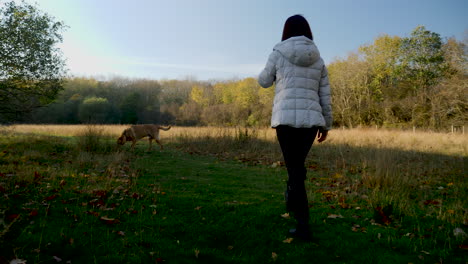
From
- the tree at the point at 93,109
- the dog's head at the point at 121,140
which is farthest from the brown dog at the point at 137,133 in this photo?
the tree at the point at 93,109

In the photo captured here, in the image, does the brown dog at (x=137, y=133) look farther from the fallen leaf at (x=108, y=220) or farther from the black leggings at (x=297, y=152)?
the black leggings at (x=297, y=152)

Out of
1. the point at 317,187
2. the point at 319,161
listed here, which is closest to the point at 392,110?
the point at 319,161

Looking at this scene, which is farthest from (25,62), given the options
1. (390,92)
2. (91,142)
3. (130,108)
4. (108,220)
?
(130,108)

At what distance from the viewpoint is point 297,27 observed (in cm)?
291

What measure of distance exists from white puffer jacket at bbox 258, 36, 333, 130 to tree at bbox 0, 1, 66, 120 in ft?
34.4

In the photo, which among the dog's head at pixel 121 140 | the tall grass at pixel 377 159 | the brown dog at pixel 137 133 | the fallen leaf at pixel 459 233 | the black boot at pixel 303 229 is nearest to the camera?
the black boot at pixel 303 229

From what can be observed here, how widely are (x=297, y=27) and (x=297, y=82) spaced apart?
0.61 m

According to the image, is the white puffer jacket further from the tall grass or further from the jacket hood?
the tall grass

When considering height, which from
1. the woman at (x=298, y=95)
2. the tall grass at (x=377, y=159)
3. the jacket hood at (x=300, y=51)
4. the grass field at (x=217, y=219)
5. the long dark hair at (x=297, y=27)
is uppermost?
the long dark hair at (x=297, y=27)

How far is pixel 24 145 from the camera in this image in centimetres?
1004

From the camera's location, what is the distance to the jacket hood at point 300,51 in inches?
108

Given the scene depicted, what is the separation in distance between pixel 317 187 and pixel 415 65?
31254 mm

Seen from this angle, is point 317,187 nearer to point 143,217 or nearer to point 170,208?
point 170,208

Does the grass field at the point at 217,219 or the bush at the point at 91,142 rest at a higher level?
the bush at the point at 91,142
